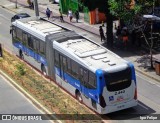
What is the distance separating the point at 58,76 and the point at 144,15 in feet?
28.5

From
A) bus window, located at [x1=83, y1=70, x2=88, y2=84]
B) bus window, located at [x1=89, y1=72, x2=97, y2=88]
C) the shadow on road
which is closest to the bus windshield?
bus window, located at [x1=89, y1=72, x2=97, y2=88]

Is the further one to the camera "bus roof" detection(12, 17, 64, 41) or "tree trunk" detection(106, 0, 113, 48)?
"tree trunk" detection(106, 0, 113, 48)

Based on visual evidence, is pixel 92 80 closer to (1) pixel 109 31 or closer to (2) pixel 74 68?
(2) pixel 74 68

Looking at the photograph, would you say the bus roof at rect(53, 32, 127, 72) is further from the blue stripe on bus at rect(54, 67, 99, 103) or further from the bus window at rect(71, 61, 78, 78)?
the blue stripe on bus at rect(54, 67, 99, 103)

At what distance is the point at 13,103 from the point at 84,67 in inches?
201

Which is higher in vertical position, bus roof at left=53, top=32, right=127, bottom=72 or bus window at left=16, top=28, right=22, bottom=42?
bus roof at left=53, top=32, right=127, bottom=72

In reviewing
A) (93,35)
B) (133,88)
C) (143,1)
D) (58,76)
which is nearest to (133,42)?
(93,35)

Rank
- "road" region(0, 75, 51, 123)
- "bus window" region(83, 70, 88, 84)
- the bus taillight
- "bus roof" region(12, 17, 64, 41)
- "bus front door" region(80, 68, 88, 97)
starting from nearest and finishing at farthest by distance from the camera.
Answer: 1. the bus taillight
2. "bus window" region(83, 70, 88, 84)
3. "bus front door" region(80, 68, 88, 97)
4. "road" region(0, 75, 51, 123)
5. "bus roof" region(12, 17, 64, 41)

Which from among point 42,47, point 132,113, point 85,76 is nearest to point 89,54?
point 85,76

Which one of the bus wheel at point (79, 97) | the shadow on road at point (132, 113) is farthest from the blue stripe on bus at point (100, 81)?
the bus wheel at point (79, 97)

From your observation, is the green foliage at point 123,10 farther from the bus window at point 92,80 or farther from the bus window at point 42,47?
the bus window at point 92,80

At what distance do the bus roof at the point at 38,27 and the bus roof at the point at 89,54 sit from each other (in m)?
2.62

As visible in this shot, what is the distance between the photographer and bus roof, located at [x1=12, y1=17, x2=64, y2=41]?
99.6 ft

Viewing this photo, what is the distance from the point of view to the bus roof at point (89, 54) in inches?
911
